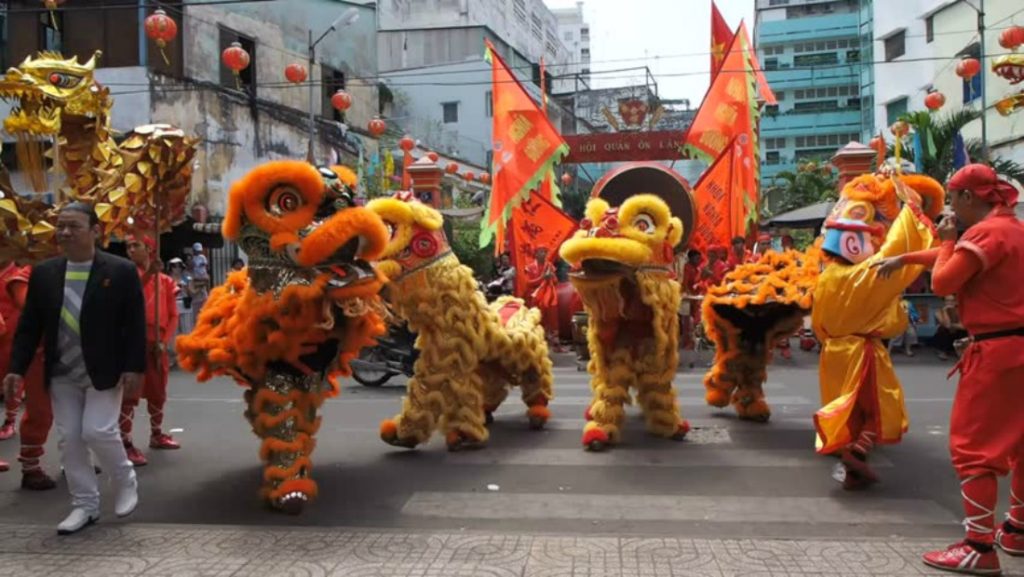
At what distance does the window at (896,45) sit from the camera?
2953 cm

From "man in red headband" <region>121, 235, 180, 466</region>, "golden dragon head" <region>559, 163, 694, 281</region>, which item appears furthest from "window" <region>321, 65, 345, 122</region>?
"golden dragon head" <region>559, 163, 694, 281</region>

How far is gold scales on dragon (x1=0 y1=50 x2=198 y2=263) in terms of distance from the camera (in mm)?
5754

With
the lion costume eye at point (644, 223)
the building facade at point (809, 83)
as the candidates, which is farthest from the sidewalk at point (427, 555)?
the building facade at point (809, 83)

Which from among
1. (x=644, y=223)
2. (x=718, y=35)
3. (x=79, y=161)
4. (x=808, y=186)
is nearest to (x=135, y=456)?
(x=79, y=161)

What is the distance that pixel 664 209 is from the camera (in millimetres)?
6059

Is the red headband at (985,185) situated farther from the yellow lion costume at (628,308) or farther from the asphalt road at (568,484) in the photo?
the yellow lion costume at (628,308)

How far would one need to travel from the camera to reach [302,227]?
4508mm

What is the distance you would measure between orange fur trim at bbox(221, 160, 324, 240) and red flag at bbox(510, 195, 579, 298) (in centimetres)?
832

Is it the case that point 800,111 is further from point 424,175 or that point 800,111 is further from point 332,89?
point 424,175

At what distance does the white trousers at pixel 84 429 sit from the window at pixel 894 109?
1164 inches

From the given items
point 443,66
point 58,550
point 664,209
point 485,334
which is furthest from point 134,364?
point 443,66

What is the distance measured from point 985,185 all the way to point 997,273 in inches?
15.5

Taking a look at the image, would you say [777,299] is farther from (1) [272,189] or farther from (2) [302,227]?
(1) [272,189]

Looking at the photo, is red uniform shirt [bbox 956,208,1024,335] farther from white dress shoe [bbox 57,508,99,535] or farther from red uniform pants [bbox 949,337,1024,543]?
white dress shoe [bbox 57,508,99,535]
